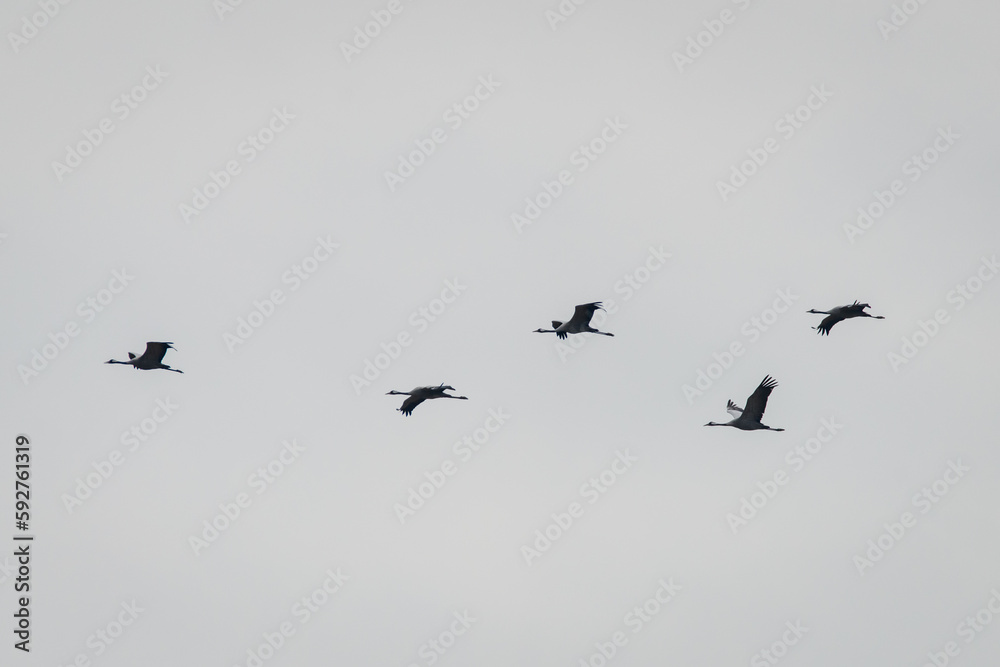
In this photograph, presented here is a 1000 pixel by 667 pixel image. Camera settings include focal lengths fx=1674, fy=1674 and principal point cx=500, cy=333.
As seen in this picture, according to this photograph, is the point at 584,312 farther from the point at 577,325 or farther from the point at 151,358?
the point at 151,358

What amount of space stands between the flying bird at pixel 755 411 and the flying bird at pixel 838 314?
3411mm

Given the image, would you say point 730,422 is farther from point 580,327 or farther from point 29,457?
point 29,457

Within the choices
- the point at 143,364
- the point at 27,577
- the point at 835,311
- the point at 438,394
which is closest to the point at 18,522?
the point at 27,577

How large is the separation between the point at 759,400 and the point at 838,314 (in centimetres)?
460

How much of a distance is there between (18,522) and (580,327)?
2608 cm

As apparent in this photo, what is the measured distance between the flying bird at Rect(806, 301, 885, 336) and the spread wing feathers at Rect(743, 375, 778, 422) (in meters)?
3.41

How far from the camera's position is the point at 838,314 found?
2596 inches

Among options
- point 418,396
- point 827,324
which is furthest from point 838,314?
point 418,396

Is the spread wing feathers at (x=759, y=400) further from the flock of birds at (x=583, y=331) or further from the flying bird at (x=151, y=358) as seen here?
the flying bird at (x=151, y=358)

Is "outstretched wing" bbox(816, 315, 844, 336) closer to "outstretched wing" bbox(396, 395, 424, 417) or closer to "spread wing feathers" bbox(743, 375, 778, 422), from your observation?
"spread wing feathers" bbox(743, 375, 778, 422)

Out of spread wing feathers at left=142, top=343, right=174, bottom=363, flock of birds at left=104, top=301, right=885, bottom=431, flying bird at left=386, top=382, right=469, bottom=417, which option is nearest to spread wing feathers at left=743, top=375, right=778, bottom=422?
flock of birds at left=104, top=301, right=885, bottom=431

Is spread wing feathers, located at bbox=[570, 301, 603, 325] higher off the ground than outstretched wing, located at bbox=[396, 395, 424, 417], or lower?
higher

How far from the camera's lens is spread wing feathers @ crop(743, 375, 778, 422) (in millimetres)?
65812

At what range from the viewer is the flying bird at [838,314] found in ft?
213
